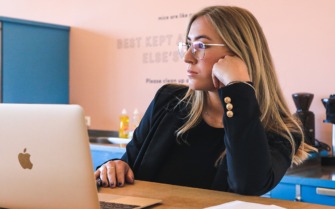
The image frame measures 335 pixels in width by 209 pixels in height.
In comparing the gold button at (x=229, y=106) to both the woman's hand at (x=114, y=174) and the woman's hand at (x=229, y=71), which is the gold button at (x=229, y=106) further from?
the woman's hand at (x=114, y=174)

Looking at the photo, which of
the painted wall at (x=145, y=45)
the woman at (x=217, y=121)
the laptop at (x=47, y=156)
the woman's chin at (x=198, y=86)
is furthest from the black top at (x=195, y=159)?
the painted wall at (x=145, y=45)

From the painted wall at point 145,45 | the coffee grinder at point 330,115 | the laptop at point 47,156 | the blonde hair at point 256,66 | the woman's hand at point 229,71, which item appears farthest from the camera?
the painted wall at point 145,45

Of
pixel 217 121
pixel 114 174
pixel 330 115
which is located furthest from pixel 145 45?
pixel 114 174

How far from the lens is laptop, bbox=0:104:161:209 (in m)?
0.72

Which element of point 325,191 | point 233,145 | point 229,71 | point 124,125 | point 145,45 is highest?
point 145,45

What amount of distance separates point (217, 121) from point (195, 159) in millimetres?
184

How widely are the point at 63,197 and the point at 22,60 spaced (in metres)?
2.69

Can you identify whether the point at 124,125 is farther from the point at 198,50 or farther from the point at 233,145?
the point at 233,145

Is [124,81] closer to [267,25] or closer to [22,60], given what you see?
[22,60]

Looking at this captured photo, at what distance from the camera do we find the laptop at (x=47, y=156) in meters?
0.72

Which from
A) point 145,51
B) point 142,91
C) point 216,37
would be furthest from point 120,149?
point 216,37

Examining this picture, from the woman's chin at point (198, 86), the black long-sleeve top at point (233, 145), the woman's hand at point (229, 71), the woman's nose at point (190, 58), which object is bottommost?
the black long-sleeve top at point (233, 145)

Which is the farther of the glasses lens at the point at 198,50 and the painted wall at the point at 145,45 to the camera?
the painted wall at the point at 145,45

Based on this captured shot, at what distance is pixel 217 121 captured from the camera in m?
1.40
